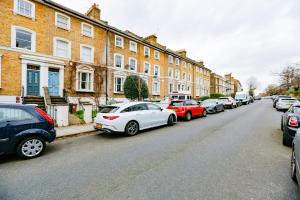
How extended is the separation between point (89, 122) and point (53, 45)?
8939 millimetres

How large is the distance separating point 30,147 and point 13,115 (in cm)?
111

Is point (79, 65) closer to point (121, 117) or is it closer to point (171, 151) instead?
point (121, 117)

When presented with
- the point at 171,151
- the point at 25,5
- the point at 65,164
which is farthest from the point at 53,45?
the point at 171,151

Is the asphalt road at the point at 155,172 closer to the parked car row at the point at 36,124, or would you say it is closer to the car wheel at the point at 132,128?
the parked car row at the point at 36,124

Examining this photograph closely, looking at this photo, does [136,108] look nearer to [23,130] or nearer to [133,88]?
[23,130]

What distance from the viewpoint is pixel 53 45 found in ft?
47.8

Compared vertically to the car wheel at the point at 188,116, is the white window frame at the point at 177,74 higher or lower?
higher

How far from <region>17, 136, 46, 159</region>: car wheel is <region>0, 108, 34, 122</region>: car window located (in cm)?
68

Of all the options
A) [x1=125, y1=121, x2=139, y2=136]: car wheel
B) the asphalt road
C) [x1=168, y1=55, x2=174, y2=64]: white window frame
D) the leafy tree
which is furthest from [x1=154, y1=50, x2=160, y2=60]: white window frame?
the asphalt road

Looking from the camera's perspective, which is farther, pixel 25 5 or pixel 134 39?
pixel 134 39

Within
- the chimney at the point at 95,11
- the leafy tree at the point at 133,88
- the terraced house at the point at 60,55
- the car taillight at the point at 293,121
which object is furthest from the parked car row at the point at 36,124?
the chimney at the point at 95,11

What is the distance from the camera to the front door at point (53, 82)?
1448 cm

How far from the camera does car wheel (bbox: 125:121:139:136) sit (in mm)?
7543

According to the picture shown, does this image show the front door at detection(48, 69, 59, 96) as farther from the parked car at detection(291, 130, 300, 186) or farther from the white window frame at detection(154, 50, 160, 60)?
the parked car at detection(291, 130, 300, 186)
